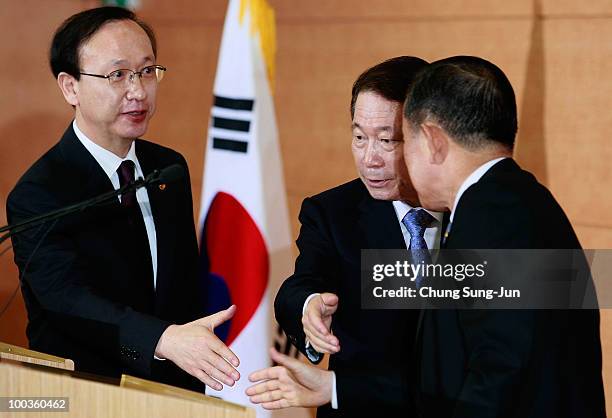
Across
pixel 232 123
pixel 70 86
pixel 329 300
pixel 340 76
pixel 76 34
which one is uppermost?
pixel 340 76

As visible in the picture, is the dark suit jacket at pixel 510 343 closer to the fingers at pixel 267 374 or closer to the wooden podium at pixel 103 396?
the fingers at pixel 267 374

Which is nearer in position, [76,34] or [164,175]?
[164,175]

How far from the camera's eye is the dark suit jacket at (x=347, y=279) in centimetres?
215

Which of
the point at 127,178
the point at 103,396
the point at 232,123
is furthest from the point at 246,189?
the point at 103,396

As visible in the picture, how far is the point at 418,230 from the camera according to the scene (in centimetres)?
221

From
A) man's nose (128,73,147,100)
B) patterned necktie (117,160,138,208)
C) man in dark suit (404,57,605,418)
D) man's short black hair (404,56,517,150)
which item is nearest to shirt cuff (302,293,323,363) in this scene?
man in dark suit (404,57,605,418)

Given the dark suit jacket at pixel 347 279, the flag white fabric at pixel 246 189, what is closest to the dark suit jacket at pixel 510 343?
the dark suit jacket at pixel 347 279

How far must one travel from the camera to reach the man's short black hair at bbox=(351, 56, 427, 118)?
6.99 ft

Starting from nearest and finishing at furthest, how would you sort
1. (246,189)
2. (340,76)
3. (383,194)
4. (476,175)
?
1. (476,175)
2. (383,194)
3. (246,189)
4. (340,76)

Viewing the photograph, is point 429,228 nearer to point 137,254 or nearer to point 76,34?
point 137,254

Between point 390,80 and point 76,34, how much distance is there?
92 centimetres

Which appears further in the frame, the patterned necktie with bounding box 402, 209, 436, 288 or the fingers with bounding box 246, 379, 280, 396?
the patterned necktie with bounding box 402, 209, 436, 288

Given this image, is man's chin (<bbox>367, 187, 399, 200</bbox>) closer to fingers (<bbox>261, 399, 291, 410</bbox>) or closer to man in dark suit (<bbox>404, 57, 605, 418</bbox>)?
man in dark suit (<bbox>404, 57, 605, 418</bbox>)

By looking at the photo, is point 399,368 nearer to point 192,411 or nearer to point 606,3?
point 192,411
